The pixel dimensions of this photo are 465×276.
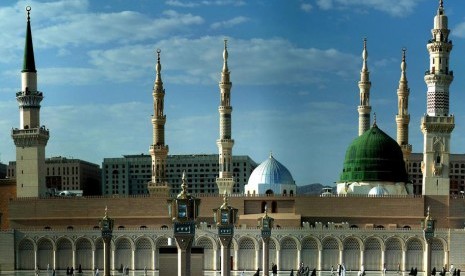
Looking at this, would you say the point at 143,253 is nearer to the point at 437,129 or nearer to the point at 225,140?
the point at 225,140

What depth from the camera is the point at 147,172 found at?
2936 inches

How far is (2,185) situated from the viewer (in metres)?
36.4

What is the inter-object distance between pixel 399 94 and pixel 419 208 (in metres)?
9.31

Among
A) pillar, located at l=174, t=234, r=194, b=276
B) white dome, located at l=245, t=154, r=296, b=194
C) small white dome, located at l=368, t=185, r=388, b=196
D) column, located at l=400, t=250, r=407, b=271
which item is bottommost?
column, located at l=400, t=250, r=407, b=271

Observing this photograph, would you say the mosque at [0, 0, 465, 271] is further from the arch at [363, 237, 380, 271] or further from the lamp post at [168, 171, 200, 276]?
the lamp post at [168, 171, 200, 276]

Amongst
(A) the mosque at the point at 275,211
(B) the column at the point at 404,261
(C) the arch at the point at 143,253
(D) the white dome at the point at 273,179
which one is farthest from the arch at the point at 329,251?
(C) the arch at the point at 143,253

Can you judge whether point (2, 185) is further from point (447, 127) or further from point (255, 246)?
point (447, 127)

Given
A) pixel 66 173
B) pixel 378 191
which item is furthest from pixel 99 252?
pixel 66 173

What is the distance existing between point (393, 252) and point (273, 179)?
6.30 metres

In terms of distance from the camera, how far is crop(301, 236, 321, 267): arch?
28516 mm

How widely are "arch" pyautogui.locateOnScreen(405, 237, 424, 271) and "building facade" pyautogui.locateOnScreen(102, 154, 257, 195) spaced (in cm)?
4472

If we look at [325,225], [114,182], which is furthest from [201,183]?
[325,225]

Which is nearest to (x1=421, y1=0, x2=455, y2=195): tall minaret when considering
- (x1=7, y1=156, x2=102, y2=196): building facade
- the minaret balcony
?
the minaret balcony

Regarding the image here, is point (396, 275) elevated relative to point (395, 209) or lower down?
lower down
